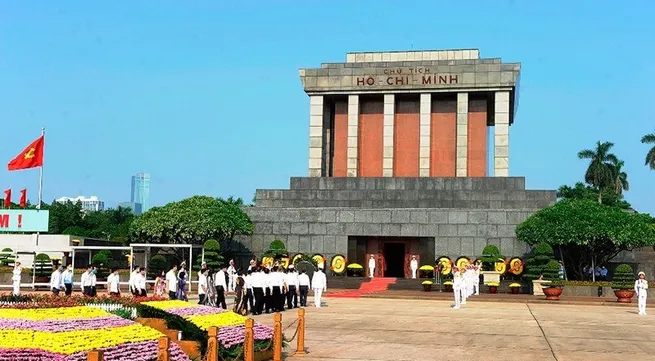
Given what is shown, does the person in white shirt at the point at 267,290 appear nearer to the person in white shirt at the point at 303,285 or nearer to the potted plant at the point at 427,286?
the person in white shirt at the point at 303,285

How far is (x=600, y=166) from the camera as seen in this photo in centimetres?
8544

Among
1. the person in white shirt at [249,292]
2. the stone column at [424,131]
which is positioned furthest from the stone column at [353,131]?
the person in white shirt at [249,292]

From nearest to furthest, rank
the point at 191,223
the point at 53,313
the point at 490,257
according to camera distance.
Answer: the point at 53,313 < the point at 490,257 < the point at 191,223

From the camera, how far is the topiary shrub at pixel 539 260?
40.4 m

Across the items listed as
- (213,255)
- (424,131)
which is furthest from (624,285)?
(213,255)

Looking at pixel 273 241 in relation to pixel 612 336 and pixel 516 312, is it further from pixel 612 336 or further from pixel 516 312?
pixel 612 336

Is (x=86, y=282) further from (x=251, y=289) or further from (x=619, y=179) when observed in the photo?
(x=619, y=179)

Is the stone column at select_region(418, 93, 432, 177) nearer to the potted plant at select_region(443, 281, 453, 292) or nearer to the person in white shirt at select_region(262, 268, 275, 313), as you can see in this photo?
the potted plant at select_region(443, 281, 453, 292)

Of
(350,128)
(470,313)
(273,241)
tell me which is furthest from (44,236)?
(470,313)

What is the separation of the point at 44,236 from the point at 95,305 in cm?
3881

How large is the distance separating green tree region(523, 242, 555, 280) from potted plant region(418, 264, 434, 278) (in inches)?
211

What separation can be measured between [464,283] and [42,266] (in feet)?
73.8

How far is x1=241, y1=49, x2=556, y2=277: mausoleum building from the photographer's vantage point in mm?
47094

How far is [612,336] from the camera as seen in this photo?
2116 cm
